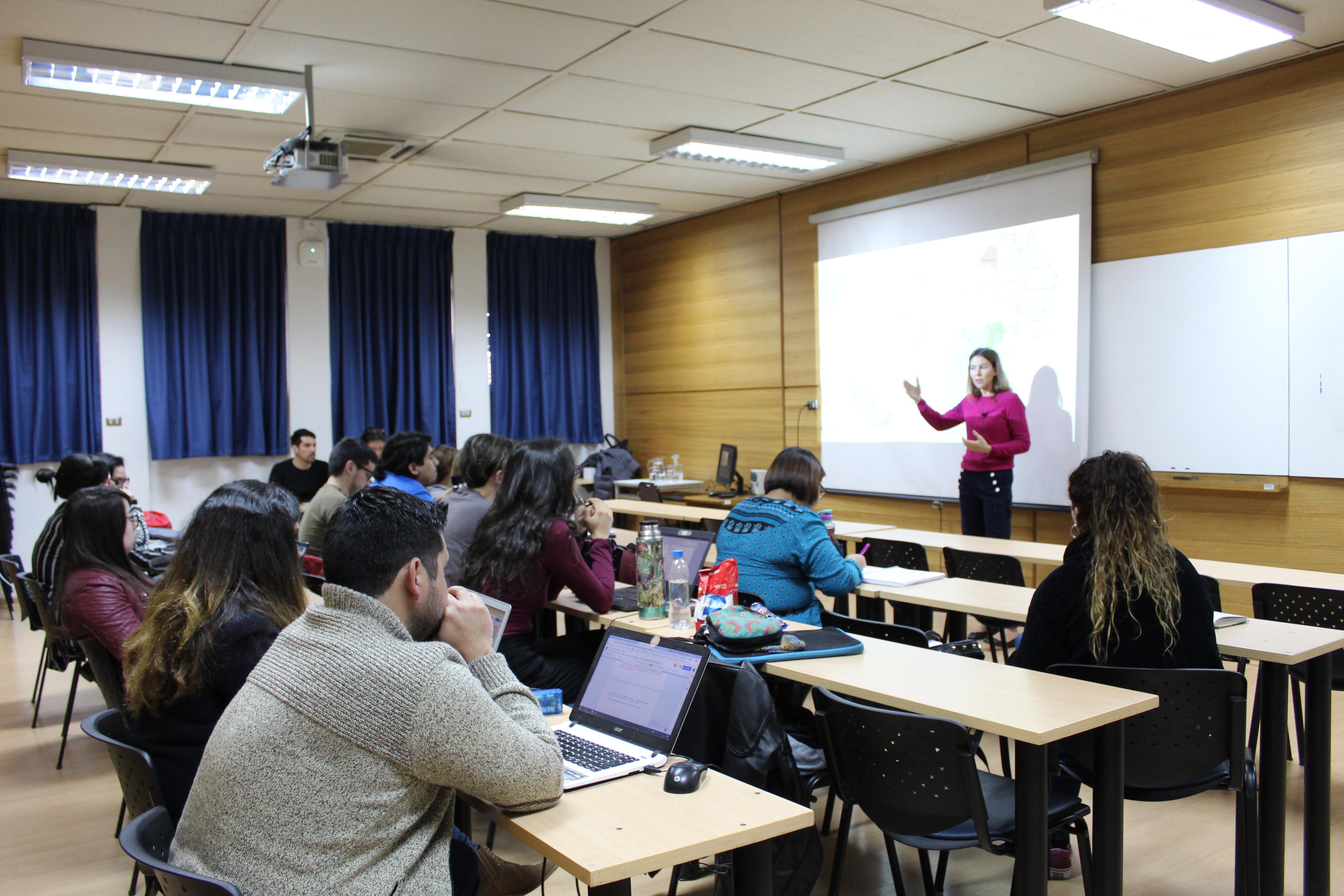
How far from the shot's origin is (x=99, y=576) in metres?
3.17

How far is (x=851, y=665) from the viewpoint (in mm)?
2521

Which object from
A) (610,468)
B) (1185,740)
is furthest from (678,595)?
(610,468)

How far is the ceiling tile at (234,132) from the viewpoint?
17.2ft

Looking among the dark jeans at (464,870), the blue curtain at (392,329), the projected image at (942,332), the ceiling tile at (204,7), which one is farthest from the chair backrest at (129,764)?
the blue curtain at (392,329)

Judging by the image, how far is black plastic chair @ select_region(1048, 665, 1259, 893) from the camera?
237cm

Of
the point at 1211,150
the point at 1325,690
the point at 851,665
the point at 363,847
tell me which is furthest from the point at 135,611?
the point at 1211,150

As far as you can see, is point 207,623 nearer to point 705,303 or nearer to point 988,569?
point 988,569

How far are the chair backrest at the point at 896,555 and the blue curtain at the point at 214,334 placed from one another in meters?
5.61

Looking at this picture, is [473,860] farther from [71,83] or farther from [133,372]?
[133,372]

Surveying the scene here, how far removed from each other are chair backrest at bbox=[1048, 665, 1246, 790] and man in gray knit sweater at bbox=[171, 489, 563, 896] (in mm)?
1586

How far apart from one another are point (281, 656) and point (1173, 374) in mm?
5084

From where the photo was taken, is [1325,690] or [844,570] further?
[844,570]

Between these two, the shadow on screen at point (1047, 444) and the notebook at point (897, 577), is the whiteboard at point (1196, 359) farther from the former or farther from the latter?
the notebook at point (897, 577)

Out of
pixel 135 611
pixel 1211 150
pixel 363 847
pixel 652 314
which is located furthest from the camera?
pixel 652 314
